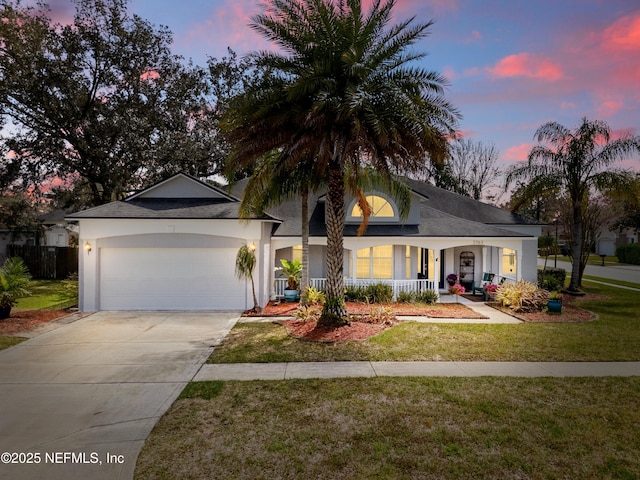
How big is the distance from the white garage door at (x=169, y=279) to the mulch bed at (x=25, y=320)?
1.64 meters

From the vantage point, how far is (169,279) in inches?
569

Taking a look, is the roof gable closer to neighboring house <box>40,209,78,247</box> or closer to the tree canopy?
the tree canopy

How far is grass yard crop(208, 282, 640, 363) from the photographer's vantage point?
890cm

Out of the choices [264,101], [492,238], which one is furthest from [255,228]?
[492,238]

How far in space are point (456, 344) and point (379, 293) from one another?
6.02 m

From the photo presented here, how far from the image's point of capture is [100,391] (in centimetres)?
692

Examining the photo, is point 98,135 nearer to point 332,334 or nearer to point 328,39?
point 328,39

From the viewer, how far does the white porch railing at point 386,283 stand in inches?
639

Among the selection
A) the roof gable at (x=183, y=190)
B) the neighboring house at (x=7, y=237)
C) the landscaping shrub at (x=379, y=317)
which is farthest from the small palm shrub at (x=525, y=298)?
the neighboring house at (x=7, y=237)

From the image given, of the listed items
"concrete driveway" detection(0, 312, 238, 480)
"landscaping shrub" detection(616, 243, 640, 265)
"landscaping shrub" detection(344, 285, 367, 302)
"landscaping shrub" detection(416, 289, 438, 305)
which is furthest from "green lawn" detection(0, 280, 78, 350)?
"landscaping shrub" detection(616, 243, 640, 265)

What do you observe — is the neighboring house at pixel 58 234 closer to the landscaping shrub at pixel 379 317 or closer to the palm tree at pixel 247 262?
the palm tree at pixel 247 262

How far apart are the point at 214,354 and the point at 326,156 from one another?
5881 millimetres

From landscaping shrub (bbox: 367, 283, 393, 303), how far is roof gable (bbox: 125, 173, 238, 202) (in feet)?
23.4

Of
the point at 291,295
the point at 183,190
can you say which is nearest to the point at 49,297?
the point at 183,190
